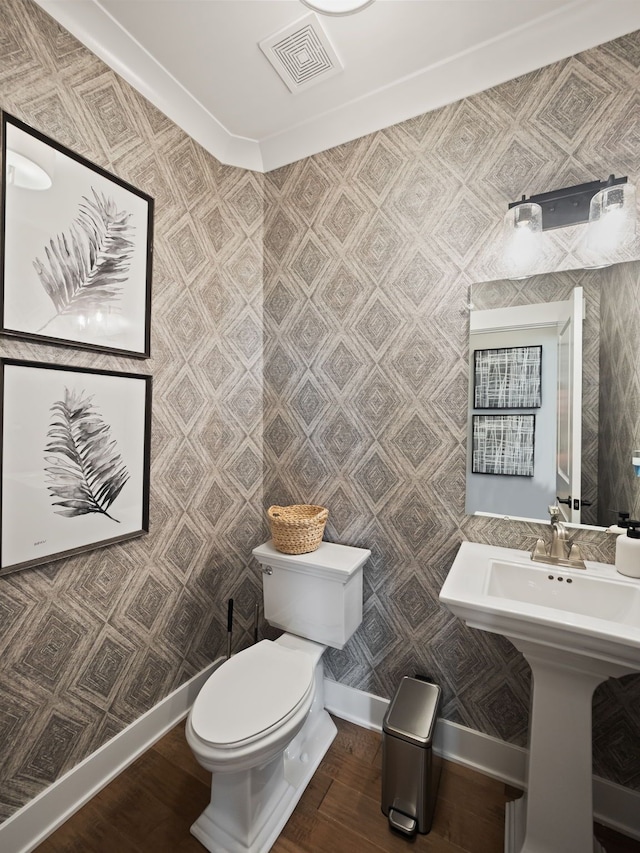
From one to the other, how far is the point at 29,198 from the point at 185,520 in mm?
1295

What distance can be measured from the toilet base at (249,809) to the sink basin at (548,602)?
34.4 inches

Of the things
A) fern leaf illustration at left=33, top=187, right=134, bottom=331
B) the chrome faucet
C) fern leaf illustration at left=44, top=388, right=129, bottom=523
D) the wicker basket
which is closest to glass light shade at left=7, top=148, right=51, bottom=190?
fern leaf illustration at left=33, top=187, right=134, bottom=331

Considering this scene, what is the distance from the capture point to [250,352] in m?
1.99

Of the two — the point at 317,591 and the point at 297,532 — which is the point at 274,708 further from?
the point at 297,532

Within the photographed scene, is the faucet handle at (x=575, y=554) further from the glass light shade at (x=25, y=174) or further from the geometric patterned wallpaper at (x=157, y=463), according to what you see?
the glass light shade at (x=25, y=174)

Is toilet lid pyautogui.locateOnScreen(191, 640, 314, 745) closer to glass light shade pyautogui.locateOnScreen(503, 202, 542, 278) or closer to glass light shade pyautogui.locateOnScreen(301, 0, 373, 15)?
glass light shade pyautogui.locateOnScreen(503, 202, 542, 278)

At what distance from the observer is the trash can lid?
1308 millimetres

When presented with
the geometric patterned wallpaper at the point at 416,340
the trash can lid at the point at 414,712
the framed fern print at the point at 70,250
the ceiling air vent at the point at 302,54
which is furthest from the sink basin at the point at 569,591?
the ceiling air vent at the point at 302,54

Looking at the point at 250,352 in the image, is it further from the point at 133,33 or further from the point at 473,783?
the point at 473,783

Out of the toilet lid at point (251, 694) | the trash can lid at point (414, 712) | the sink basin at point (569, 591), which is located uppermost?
the sink basin at point (569, 591)

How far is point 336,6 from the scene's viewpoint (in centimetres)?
127

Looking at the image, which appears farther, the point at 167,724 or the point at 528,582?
the point at 167,724

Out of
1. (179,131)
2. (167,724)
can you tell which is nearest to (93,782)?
(167,724)

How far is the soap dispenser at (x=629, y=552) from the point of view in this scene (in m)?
1.23
